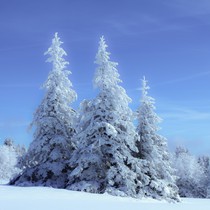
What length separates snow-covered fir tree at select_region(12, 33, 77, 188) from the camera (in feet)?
106

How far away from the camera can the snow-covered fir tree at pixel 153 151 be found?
3344 centimetres

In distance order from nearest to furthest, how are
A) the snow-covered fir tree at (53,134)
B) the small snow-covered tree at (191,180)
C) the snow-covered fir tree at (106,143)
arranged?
1. the snow-covered fir tree at (106,143)
2. the snow-covered fir tree at (53,134)
3. the small snow-covered tree at (191,180)

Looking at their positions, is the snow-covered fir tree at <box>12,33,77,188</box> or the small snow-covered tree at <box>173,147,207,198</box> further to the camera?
the small snow-covered tree at <box>173,147,207,198</box>

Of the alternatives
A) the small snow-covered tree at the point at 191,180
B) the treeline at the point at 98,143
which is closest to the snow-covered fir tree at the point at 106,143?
the treeline at the point at 98,143

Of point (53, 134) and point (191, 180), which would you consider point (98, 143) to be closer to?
point (53, 134)

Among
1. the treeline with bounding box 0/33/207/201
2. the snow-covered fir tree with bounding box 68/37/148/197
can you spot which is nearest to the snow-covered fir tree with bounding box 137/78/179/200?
the treeline with bounding box 0/33/207/201

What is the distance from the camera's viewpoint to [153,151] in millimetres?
34500

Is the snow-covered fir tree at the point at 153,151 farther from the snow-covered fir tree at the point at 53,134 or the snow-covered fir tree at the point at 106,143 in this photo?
the snow-covered fir tree at the point at 53,134

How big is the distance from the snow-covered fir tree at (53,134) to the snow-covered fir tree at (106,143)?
2079mm

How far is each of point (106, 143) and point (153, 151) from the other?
21.2ft

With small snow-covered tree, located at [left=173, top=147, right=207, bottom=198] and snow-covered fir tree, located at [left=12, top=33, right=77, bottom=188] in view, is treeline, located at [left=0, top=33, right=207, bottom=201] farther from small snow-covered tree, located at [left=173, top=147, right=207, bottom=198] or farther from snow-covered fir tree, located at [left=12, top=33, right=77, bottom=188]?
small snow-covered tree, located at [left=173, top=147, right=207, bottom=198]

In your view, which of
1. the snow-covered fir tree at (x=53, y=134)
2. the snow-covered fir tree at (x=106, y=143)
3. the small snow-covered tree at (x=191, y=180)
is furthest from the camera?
the small snow-covered tree at (x=191, y=180)

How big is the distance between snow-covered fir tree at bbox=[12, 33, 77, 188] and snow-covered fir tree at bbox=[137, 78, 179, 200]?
6.44 metres

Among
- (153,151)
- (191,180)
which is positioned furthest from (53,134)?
(191,180)
